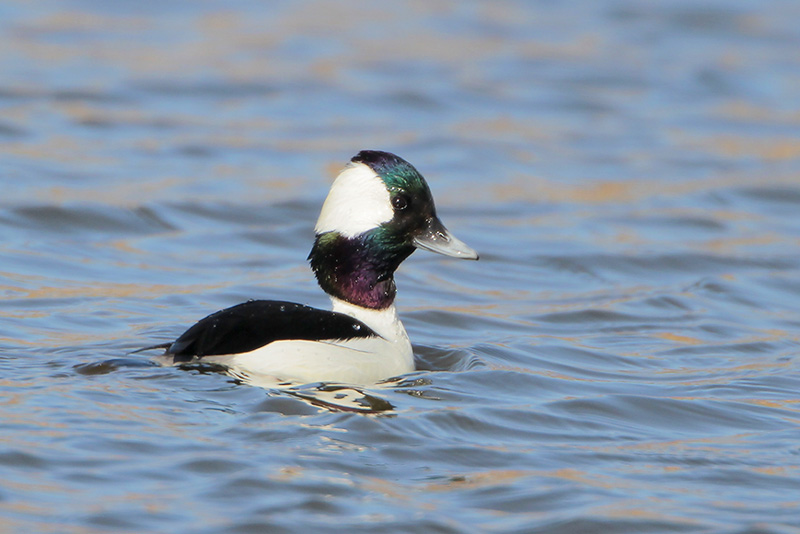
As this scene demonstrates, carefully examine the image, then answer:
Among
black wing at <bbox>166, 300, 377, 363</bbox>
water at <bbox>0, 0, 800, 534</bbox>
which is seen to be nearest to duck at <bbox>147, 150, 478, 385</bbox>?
black wing at <bbox>166, 300, 377, 363</bbox>

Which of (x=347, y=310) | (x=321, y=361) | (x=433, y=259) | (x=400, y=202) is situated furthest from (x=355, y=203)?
(x=433, y=259)

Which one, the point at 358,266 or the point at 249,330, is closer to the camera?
the point at 249,330

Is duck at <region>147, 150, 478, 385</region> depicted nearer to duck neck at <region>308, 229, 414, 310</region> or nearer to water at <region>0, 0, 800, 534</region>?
duck neck at <region>308, 229, 414, 310</region>

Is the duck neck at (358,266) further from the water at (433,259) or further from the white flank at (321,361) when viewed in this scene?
the water at (433,259)

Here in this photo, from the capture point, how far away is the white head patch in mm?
6633

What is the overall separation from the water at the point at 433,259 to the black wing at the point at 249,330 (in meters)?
0.15

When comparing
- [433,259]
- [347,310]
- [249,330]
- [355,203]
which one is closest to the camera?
[249,330]

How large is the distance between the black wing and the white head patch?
542 millimetres

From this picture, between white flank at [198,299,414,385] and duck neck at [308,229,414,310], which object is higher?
duck neck at [308,229,414,310]

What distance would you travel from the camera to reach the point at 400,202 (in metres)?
6.75

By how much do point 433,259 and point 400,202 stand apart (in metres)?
3.76

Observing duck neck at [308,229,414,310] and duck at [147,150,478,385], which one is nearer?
duck at [147,150,478,385]

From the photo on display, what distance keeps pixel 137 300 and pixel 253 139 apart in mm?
5267

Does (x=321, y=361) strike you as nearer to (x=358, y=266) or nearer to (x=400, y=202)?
(x=358, y=266)
